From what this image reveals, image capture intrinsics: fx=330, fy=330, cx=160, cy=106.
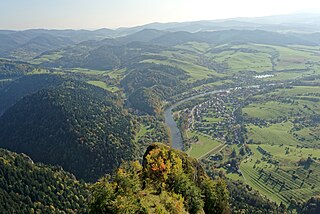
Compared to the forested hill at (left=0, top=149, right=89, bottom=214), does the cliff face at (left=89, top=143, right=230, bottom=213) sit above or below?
above

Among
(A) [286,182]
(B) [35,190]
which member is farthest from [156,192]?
(A) [286,182]

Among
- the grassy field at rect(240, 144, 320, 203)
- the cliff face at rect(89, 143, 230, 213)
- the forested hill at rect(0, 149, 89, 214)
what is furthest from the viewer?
the grassy field at rect(240, 144, 320, 203)

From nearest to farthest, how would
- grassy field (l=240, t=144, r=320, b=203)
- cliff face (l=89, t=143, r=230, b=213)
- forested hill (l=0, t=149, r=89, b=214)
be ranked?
cliff face (l=89, t=143, r=230, b=213), forested hill (l=0, t=149, r=89, b=214), grassy field (l=240, t=144, r=320, b=203)

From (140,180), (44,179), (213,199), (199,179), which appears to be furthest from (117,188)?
(44,179)

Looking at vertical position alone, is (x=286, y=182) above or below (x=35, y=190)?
below

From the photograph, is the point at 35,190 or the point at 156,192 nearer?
the point at 156,192

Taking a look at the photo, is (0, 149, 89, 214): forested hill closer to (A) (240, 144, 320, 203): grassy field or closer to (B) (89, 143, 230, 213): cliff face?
(B) (89, 143, 230, 213): cliff face

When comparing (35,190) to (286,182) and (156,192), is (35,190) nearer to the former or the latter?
(156,192)

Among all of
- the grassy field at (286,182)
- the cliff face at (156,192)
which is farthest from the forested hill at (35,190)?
the grassy field at (286,182)

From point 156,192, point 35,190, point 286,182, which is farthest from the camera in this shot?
point 286,182

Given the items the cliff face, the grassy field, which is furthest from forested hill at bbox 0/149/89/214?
the grassy field
